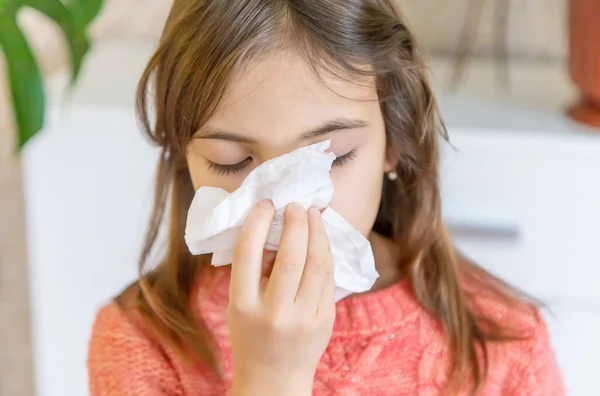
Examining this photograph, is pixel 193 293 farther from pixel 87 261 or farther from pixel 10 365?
pixel 10 365

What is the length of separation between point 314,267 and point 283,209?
6 cm

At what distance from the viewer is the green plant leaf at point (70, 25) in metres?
0.74

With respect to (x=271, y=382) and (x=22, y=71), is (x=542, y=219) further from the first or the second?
(x=22, y=71)

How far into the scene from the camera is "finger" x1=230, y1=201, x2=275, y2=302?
60cm

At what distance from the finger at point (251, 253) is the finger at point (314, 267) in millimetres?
39

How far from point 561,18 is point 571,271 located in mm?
427

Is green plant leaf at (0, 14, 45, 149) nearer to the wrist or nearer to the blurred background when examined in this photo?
the blurred background

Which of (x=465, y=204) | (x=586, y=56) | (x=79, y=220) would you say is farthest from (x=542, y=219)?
(x=79, y=220)

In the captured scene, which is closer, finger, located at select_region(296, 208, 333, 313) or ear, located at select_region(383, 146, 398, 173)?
finger, located at select_region(296, 208, 333, 313)

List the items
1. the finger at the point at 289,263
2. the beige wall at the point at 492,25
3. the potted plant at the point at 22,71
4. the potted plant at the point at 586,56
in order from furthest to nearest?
the beige wall at the point at 492,25, the potted plant at the point at 586,56, the potted plant at the point at 22,71, the finger at the point at 289,263

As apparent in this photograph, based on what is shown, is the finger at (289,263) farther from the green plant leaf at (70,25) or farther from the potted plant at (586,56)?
the potted plant at (586,56)

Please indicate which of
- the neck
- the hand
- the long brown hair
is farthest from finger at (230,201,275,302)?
the neck

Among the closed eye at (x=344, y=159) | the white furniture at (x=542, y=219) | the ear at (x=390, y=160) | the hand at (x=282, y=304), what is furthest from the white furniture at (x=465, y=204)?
the hand at (x=282, y=304)

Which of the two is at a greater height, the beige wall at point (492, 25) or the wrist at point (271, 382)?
the beige wall at point (492, 25)
